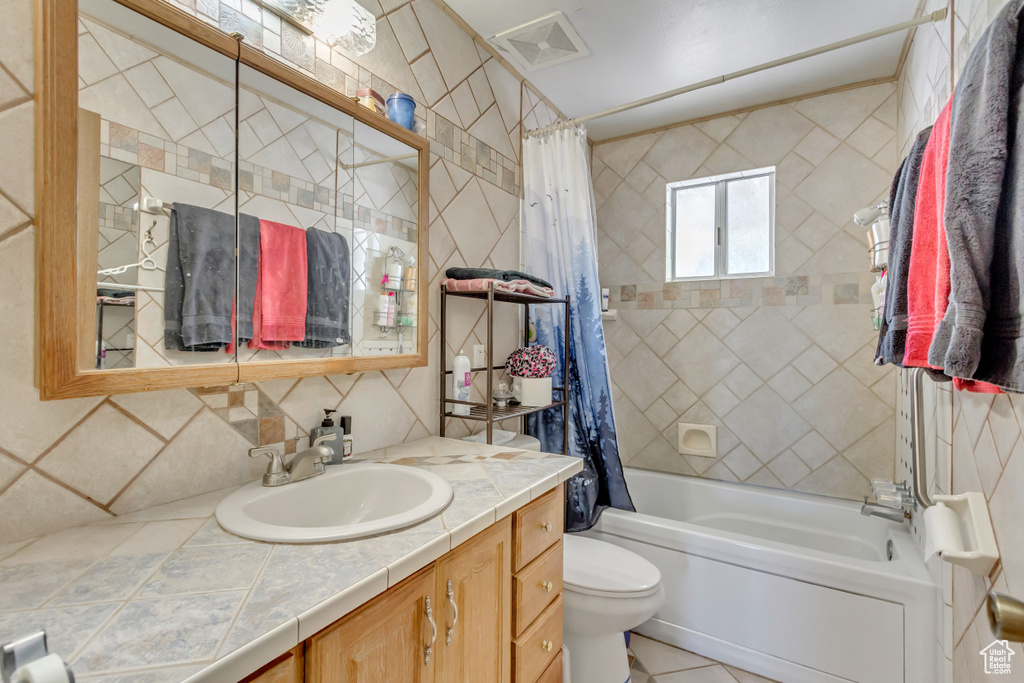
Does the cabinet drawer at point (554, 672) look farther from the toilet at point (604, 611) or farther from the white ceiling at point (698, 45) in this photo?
the white ceiling at point (698, 45)

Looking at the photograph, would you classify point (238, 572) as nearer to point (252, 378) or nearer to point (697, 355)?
point (252, 378)

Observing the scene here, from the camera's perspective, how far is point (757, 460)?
2.39 meters

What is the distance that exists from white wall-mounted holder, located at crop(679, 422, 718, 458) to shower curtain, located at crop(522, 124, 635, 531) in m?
0.68

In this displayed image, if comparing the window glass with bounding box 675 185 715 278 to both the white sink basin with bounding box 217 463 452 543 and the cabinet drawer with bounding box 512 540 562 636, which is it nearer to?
the cabinet drawer with bounding box 512 540 562 636

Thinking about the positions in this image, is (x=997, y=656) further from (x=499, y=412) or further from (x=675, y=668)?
(x=499, y=412)

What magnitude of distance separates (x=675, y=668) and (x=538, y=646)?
0.90 meters

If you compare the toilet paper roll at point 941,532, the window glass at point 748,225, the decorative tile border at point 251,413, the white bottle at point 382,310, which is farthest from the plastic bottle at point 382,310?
the window glass at point 748,225

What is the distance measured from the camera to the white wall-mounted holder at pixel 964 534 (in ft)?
2.85

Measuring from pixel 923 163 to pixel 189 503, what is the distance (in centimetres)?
159

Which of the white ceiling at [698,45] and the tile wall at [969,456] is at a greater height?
the white ceiling at [698,45]

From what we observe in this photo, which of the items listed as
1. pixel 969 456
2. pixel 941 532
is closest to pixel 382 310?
pixel 941 532

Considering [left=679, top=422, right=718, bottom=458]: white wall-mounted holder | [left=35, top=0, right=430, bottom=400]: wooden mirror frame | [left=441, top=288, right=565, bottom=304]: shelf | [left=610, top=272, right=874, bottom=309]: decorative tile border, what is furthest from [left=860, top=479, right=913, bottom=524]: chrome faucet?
[left=35, top=0, right=430, bottom=400]: wooden mirror frame

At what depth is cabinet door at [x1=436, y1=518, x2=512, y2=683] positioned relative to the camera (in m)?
0.86

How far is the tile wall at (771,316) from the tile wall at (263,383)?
94 cm
